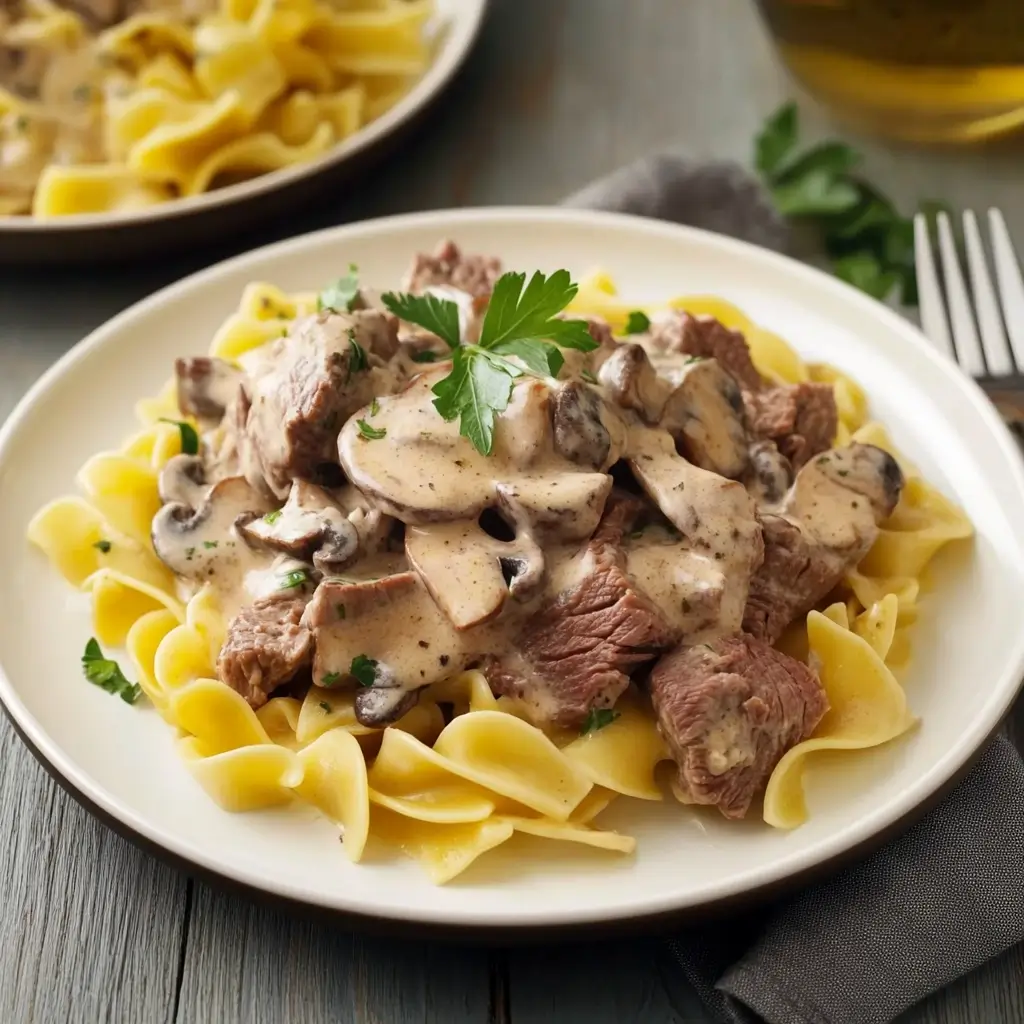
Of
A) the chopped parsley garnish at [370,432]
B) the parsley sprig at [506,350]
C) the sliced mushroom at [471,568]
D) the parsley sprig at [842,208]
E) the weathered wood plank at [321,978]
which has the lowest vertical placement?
the weathered wood plank at [321,978]

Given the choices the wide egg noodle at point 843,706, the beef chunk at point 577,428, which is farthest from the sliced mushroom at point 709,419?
the wide egg noodle at point 843,706

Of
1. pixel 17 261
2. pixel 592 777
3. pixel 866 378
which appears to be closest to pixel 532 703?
pixel 592 777

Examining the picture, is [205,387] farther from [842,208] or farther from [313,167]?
[842,208]

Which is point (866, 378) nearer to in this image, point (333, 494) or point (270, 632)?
point (333, 494)

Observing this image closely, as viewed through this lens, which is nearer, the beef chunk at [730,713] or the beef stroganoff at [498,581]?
the beef chunk at [730,713]

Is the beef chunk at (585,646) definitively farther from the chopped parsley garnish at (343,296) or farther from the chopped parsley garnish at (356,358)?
the chopped parsley garnish at (343,296)

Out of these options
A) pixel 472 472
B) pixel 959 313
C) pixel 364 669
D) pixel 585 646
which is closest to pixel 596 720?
pixel 585 646

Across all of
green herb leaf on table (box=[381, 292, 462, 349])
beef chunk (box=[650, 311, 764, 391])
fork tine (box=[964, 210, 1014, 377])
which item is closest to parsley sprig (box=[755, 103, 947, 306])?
fork tine (box=[964, 210, 1014, 377])
